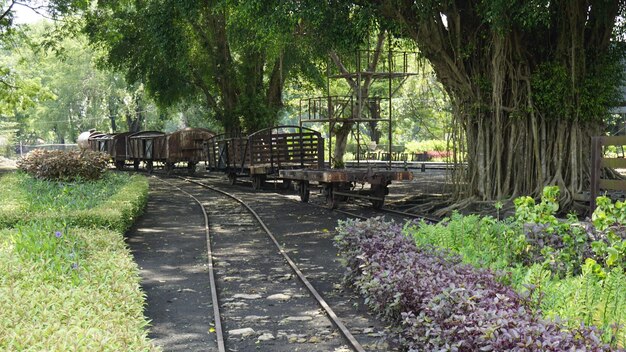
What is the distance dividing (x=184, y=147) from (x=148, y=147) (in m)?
3.54

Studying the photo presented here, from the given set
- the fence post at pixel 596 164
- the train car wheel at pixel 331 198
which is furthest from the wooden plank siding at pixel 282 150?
the fence post at pixel 596 164

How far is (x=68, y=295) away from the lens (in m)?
6.30

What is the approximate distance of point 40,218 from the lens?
11.2 meters

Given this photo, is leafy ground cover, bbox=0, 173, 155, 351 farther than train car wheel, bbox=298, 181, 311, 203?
No

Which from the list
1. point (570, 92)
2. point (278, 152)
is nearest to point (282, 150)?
point (278, 152)

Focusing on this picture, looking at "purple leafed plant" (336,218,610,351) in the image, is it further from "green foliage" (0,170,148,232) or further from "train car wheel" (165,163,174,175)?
"train car wheel" (165,163,174,175)

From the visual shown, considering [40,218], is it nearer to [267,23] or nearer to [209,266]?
[209,266]

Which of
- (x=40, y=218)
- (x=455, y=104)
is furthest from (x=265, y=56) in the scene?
(x=40, y=218)

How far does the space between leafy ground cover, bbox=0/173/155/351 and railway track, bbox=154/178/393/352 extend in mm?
953

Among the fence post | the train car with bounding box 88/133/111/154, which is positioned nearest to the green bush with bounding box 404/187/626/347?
the fence post

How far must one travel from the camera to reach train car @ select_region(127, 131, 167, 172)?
36938 millimetres

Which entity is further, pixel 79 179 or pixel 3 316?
pixel 79 179

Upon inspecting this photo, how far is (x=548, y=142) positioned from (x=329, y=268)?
755cm

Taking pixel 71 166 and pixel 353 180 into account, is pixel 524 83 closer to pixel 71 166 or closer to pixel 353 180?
pixel 353 180
